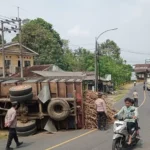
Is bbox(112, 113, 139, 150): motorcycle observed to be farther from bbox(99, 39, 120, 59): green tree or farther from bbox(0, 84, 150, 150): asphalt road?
bbox(99, 39, 120, 59): green tree

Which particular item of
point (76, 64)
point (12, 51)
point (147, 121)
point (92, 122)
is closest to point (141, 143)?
point (92, 122)

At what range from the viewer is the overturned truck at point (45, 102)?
1478 cm

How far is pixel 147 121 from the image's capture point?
58.1ft

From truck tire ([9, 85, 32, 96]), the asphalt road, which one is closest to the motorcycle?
the asphalt road

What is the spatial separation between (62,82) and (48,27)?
176 feet

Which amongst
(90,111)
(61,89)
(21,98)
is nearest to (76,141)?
(90,111)

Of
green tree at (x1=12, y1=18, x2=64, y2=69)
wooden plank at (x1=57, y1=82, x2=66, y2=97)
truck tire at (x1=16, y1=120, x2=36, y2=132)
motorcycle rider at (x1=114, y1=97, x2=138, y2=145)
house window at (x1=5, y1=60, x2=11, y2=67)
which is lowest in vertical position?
truck tire at (x1=16, y1=120, x2=36, y2=132)

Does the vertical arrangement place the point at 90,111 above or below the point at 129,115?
below

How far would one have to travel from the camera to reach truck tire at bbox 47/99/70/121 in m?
14.8

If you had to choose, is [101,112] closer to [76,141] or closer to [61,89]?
[61,89]

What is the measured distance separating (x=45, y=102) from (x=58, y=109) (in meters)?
0.74

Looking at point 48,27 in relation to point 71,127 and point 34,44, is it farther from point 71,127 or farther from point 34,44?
point 71,127

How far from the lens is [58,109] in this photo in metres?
15.0

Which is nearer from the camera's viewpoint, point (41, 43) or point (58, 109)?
point (58, 109)
